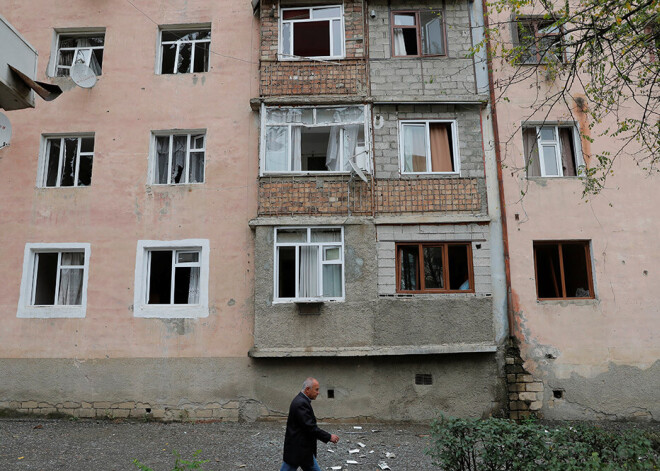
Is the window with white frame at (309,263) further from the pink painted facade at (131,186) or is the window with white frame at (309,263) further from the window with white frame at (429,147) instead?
the window with white frame at (429,147)

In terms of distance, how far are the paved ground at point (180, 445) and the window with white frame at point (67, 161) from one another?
5450 millimetres

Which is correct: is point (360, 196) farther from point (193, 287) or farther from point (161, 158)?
point (161, 158)

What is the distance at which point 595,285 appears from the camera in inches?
433

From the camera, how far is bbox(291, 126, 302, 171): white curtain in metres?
Result: 11.6

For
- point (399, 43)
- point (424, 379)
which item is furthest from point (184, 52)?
point (424, 379)

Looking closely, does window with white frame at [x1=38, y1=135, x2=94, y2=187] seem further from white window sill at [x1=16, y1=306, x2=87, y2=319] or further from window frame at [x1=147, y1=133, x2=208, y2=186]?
white window sill at [x1=16, y1=306, x2=87, y2=319]

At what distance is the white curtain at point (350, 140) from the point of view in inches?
457

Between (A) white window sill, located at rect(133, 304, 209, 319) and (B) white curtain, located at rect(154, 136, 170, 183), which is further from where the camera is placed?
(B) white curtain, located at rect(154, 136, 170, 183)

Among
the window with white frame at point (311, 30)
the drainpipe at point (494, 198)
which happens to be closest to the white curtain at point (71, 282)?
the window with white frame at point (311, 30)

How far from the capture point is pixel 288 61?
1195 centimetres

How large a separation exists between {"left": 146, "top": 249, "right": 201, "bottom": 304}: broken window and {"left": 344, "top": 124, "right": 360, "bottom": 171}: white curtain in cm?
417

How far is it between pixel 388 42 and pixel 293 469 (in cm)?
995

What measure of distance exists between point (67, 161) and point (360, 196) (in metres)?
7.18

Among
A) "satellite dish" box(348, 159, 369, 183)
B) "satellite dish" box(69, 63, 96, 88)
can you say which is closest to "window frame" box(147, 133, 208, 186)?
"satellite dish" box(69, 63, 96, 88)
